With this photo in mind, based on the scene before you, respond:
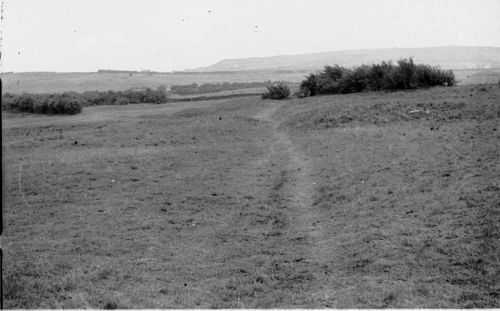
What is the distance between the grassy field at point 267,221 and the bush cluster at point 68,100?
3478cm

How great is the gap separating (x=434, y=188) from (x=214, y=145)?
16988 millimetres

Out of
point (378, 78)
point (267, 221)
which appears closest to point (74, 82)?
point (378, 78)

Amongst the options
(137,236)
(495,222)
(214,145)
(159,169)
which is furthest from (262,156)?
(495,222)

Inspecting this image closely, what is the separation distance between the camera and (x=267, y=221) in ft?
47.3

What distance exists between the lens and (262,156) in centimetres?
2645

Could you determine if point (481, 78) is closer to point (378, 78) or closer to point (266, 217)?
point (378, 78)

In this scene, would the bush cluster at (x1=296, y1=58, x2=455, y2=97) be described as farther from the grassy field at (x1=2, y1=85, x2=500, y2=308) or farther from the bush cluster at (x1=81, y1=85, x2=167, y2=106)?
the bush cluster at (x1=81, y1=85, x2=167, y2=106)

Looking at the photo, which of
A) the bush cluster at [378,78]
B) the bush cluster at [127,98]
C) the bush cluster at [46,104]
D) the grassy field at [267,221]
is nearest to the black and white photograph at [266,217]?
the grassy field at [267,221]

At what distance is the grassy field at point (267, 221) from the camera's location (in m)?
8.98

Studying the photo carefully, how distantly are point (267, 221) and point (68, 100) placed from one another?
181ft

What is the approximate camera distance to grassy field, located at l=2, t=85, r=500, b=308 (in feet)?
29.5

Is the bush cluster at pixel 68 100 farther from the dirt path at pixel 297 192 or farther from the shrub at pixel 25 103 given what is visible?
the dirt path at pixel 297 192

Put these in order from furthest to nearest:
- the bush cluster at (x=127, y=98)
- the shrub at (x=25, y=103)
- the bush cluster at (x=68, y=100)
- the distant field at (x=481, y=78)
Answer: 1. the bush cluster at (x=127, y=98)
2. the shrub at (x=25, y=103)
3. the bush cluster at (x=68, y=100)
4. the distant field at (x=481, y=78)

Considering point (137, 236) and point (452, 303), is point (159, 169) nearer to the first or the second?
point (137, 236)
